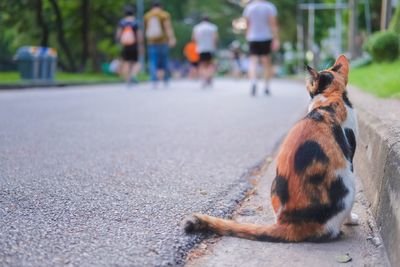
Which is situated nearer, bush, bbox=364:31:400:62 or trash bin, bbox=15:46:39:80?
bush, bbox=364:31:400:62

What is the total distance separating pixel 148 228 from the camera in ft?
9.50

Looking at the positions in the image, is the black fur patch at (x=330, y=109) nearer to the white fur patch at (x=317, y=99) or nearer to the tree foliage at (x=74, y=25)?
the white fur patch at (x=317, y=99)

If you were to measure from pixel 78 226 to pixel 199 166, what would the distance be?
190 centimetres

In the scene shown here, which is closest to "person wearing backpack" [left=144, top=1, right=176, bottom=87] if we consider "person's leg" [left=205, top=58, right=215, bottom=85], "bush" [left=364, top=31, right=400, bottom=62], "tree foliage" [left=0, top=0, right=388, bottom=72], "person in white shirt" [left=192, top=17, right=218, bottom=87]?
"person in white shirt" [left=192, top=17, right=218, bottom=87]

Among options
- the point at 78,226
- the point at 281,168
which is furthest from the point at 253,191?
the point at 78,226

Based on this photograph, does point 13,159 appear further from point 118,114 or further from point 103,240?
point 118,114

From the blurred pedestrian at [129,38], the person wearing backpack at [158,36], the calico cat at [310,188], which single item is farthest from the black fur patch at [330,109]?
the blurred pedestrian at [129,38]

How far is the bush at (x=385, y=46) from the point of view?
11.2 meters

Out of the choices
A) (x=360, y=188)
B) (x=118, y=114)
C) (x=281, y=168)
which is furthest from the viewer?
(x=118, y=114)

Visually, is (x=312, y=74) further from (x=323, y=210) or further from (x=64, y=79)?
(x=64, y=79)

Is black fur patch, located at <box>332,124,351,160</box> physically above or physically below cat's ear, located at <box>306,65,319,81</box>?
below

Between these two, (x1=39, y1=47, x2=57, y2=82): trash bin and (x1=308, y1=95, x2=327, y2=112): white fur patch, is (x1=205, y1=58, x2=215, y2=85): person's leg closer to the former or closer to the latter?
(x1=39, y1=47, x2=57, y2=82): trash bin

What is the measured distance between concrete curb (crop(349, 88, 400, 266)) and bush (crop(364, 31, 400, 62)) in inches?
273

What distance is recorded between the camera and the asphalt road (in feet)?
8.45
